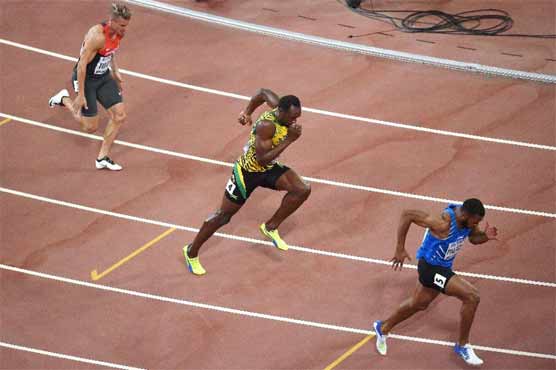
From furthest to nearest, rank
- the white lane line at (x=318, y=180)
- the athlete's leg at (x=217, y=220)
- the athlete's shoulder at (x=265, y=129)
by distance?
the white lane line at (x=318, y=180) < the athlete's leg at (x=217, y=220) < the athlete's shoulder at (x=265, y=129)

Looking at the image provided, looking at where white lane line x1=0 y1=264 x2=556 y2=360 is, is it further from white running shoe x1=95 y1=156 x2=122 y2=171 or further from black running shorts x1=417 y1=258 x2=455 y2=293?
white running shoe x1=95 y1=156 x2=122 y2=171

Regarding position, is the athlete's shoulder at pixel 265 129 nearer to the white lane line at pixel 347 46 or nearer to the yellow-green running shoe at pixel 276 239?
the yellow-green running shoe at pixel 276 239

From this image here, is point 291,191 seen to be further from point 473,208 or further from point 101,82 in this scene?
point 101,82

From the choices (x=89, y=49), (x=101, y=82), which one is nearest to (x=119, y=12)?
(x=89, y=49)

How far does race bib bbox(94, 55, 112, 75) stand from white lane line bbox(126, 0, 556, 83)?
3.74 meters

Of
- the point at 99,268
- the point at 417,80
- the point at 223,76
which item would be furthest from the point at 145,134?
the point at 417,80

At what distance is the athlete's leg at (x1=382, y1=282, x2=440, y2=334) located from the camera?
888cm

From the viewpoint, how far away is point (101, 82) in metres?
11.1

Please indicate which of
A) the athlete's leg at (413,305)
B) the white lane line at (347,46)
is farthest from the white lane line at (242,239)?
the white lane line at (347,46)

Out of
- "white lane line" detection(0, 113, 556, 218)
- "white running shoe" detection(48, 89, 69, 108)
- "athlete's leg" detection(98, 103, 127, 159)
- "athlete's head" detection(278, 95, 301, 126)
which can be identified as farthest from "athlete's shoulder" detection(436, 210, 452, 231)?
"white running shoe" detection(48, 89, 69, 108)

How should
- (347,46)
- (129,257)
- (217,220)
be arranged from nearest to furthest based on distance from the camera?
1. (217,220)
2. (129,257)
3. (347,46)

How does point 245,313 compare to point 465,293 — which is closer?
point 465,293

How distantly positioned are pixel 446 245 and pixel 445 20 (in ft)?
22.5

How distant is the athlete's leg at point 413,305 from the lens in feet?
29.1
